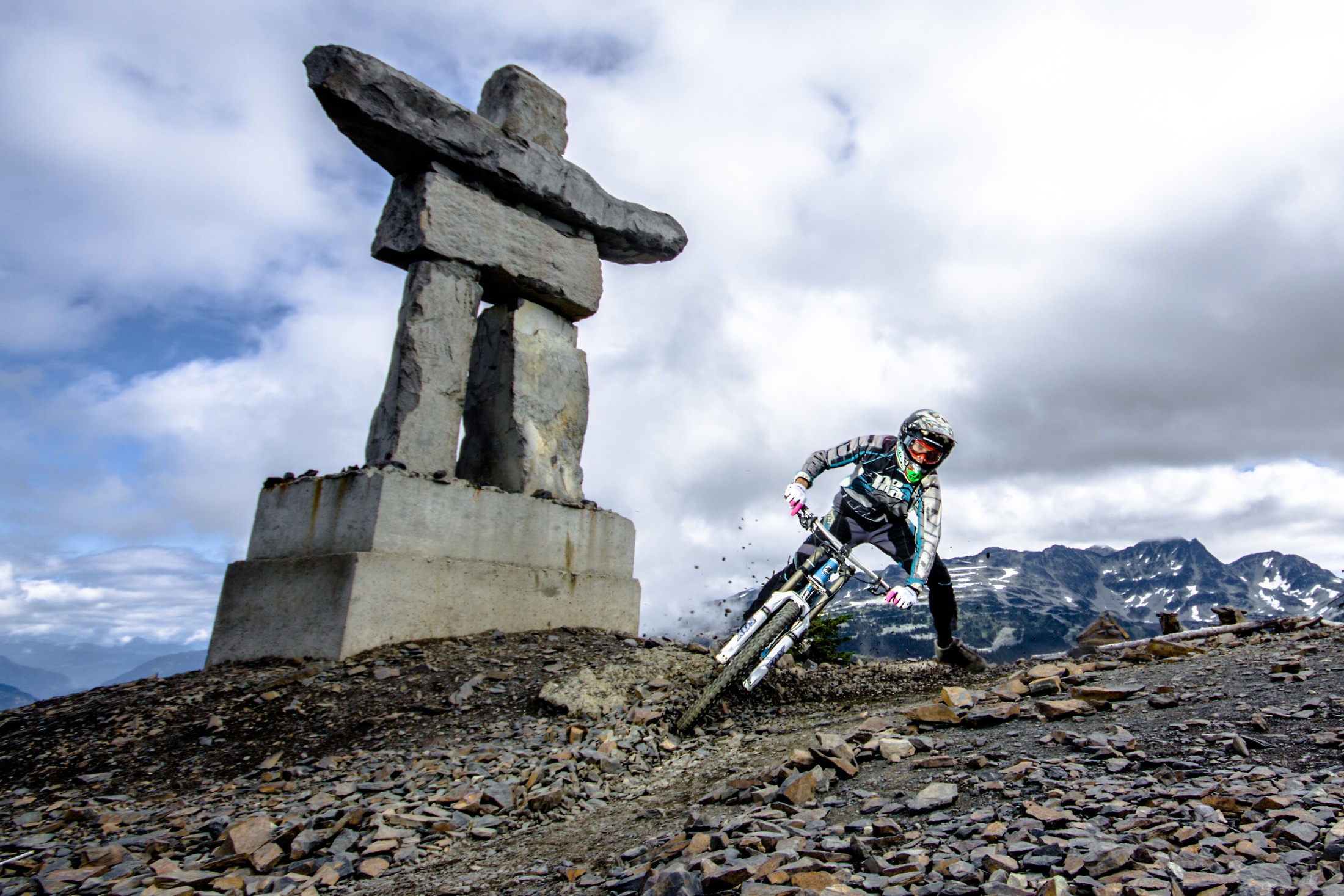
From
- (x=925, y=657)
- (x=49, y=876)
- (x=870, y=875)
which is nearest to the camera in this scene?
(x=870, y=875)

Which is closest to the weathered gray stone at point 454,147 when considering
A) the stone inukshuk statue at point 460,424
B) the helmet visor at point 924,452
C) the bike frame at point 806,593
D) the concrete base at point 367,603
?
the stone inukshuk statue at point 460,424

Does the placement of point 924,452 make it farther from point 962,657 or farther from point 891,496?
point 962,657

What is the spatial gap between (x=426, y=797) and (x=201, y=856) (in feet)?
3.52

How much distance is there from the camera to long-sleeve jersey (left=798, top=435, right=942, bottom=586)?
18.2ft

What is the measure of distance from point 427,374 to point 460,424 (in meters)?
0.59

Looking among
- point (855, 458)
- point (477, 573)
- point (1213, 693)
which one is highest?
point (855, 458)

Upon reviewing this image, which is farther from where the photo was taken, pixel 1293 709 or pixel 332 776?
pixel 332 776

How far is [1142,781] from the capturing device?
3.06 metres

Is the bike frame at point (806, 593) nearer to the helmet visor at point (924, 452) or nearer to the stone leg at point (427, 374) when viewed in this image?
the helmet visor at point (924, 452)

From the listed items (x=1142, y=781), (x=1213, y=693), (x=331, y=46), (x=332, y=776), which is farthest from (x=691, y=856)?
(x=331, y=46)

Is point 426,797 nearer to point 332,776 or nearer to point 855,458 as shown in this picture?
point 332,776

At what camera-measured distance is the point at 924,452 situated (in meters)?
5.52

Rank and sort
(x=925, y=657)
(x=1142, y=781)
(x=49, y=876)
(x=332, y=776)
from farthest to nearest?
(x=925, y=657) < (x=332, y=776) < (x=49, y=876) < (x=1142, y=781)

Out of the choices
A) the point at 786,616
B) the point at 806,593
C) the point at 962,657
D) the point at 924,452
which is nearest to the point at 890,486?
the point at 924,452
